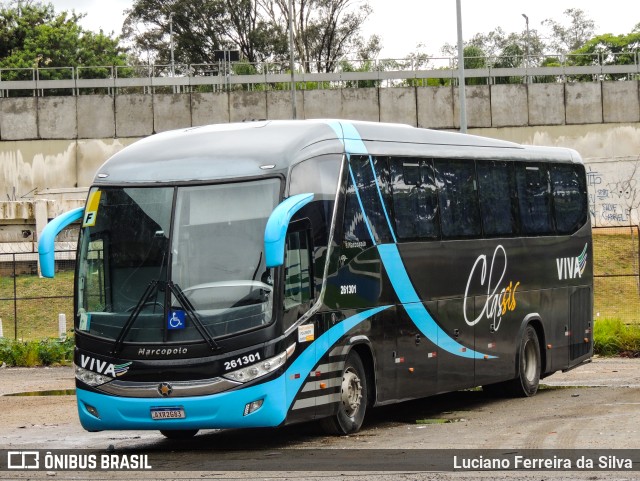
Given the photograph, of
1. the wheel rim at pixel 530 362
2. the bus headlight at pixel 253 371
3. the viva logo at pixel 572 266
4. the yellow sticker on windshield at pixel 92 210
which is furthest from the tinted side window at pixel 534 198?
the yellow sticker on windshield at pixel 92 210

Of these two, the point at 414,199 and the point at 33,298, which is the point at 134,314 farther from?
the point at 33,298

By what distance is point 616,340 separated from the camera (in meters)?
25.3

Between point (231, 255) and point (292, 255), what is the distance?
2.29ft

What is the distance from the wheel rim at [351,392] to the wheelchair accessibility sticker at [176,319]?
7.04 ft

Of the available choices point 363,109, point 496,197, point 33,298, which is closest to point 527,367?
point 496,197

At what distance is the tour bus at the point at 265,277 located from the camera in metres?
12.4

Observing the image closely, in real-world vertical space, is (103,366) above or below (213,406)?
above

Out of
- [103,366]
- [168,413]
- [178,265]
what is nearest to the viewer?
[168,413]

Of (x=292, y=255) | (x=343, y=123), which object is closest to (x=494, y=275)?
(x=343, y=123)

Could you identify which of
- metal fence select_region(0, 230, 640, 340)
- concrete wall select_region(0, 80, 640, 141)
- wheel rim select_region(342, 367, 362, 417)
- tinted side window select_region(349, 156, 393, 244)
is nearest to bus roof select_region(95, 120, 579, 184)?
tinted side window select_region(349, 156, 393, 244)

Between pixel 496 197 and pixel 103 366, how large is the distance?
7.08 meters

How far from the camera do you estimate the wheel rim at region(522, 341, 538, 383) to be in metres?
18.7

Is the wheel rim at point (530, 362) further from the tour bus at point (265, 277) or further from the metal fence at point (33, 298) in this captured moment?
the metal fence at point (33, 298)

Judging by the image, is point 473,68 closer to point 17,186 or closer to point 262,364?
point 17,186
